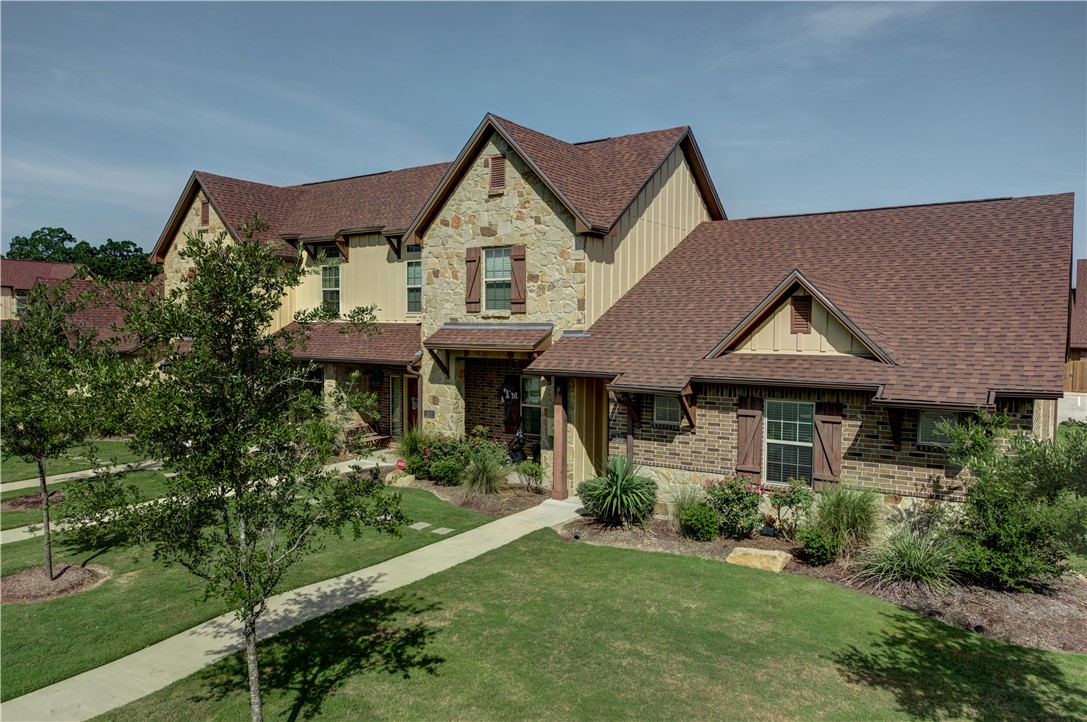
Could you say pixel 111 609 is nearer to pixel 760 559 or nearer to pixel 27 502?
pixel 27 502

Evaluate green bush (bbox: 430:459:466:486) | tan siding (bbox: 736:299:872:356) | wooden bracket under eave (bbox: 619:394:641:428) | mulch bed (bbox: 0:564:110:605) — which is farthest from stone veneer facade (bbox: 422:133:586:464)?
mulch bed (bbox: 0:564:110:605)

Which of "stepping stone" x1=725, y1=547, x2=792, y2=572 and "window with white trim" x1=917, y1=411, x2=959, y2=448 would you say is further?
"window with white trim" x1=917, y1=411, x2=959, y2=448

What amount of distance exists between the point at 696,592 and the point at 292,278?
292 inches

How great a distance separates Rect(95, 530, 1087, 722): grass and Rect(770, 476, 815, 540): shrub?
2.05 m

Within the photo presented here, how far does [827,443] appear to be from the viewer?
13219 mm

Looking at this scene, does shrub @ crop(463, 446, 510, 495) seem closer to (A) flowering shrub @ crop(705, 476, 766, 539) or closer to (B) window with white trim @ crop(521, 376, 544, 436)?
(B) window with white trim @ crop(521, 376, 544, 436)

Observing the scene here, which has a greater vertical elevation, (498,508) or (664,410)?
(664,410)

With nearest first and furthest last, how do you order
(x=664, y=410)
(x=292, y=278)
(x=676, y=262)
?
(x=292, y=278) → (x=664, y=410) → (x=676, y=262)

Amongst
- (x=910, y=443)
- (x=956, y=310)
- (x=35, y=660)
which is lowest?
(x=35, y=660)

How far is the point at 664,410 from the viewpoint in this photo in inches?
599

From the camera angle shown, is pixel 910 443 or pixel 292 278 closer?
pixel 292 278

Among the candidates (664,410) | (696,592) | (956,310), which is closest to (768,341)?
(664,410)

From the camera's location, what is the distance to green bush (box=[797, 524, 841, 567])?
11891 mm

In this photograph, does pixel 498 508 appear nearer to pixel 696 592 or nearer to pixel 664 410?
pixel 664 410
